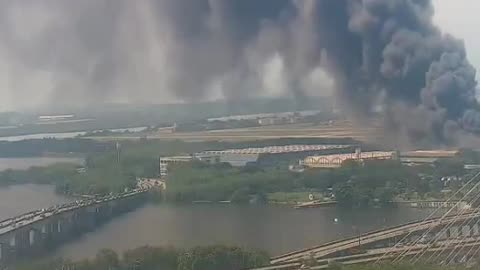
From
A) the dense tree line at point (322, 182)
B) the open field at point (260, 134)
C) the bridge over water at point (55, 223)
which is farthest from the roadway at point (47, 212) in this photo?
the open field at point (260, 134)

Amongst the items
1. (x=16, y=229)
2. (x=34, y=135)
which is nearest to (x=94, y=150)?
(x=34, y=135)

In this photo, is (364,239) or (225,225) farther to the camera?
(225,225)

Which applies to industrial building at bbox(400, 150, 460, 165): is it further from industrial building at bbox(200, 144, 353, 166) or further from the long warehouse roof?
the long warehouse roof

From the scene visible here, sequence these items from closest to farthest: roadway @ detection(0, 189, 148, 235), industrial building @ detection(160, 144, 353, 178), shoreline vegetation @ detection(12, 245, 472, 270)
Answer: shoreline vegetation @ detection(12, 245, 472, 270) → roadway @ detection(0, 189, 148, 235) → industrial building @ detection(160, 144, 353, 178)

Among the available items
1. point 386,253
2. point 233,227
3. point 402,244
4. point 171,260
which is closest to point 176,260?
point 171,260

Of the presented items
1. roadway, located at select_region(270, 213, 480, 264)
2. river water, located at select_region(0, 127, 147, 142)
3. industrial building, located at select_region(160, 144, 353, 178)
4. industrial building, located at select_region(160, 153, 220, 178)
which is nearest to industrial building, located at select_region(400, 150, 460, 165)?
industrial building, located at select_region(160, 144, 353, 178)

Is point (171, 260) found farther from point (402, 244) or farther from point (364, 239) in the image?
point (402, 244)

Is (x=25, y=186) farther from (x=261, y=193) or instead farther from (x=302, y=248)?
(x=302, y=248)
